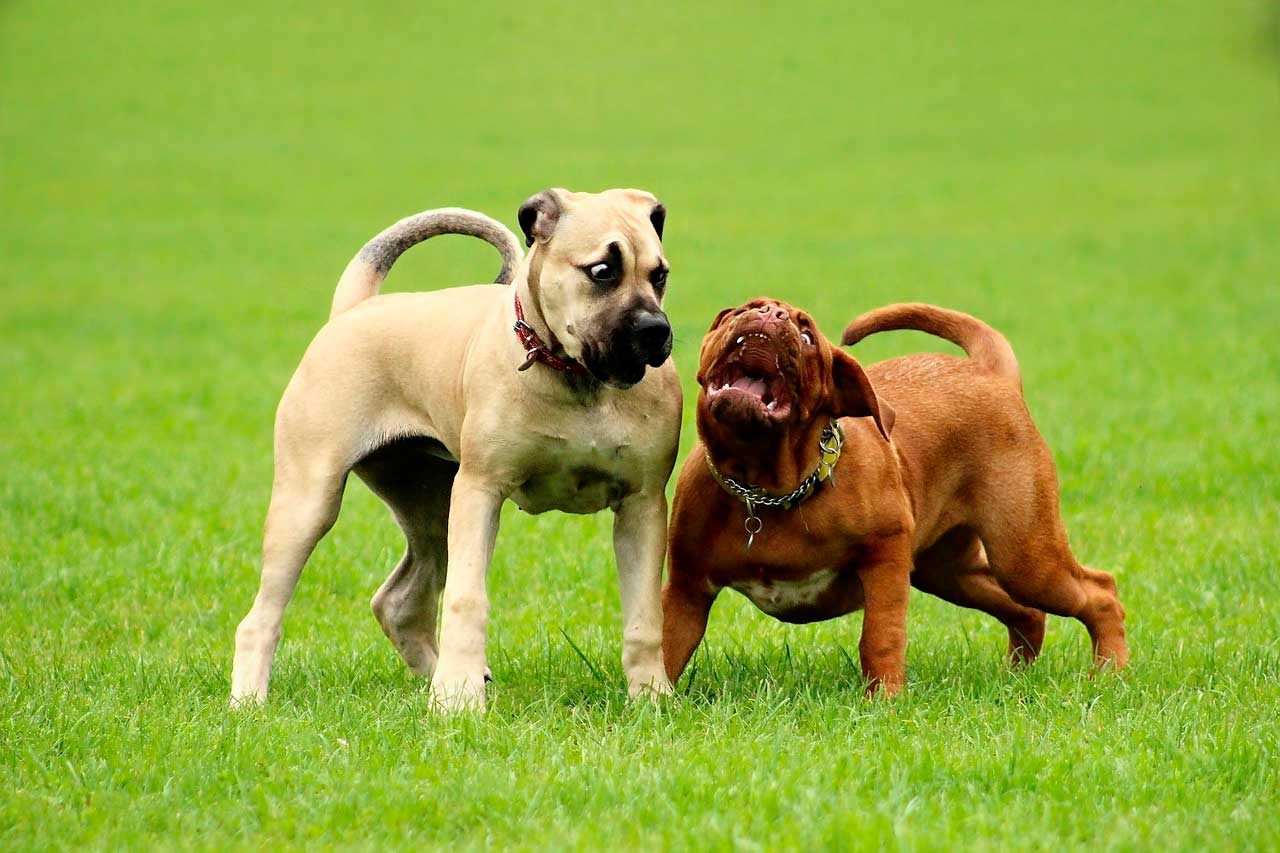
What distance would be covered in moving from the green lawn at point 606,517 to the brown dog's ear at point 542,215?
1.56m

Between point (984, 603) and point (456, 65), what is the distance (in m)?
41.4

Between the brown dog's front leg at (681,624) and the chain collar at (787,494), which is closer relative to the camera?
the chain collar at (787,494)

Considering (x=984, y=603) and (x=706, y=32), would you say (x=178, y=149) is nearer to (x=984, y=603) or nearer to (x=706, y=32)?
(x=706, y=32)

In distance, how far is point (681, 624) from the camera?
5965 mm

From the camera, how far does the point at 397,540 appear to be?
8.73 m

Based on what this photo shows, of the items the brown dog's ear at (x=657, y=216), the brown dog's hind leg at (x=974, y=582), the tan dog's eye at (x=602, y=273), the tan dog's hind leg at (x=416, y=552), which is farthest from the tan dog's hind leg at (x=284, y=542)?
the brown dog's hind leg at (x=974, y=582)

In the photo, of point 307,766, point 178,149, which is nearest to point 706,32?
point 178,149

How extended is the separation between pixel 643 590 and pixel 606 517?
3.83 metres

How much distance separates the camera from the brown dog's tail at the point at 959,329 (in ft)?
21.1

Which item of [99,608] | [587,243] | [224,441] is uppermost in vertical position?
[587,243]

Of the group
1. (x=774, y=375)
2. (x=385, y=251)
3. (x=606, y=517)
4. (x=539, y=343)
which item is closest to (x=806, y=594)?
(x=774, y=375)

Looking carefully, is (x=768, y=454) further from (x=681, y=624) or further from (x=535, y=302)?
(x=535, y=302)

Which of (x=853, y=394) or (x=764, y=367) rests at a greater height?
(x=764, y=367)

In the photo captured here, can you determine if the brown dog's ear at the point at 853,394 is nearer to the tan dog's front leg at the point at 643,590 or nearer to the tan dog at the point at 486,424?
the tan dog at the point at 486,424
